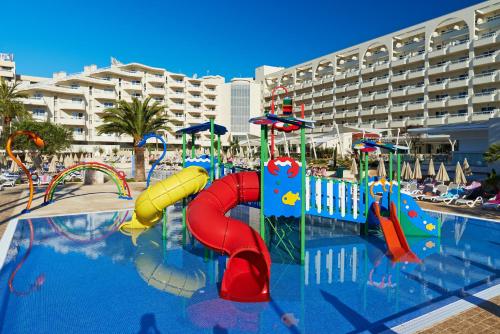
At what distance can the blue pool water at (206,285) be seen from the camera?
598 centimetres

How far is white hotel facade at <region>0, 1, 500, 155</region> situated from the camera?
1756 inches

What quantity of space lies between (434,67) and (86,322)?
174 feet

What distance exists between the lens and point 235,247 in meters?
6.99

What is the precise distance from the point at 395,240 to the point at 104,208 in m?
12.5

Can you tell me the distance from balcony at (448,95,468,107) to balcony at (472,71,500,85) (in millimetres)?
2134

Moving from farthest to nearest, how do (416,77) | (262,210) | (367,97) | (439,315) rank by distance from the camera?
(367,97) < (416,77) < (262,210) < (439,315)

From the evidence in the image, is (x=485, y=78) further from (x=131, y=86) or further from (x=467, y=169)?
(x=131, y=86)

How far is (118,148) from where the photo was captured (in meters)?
60.0

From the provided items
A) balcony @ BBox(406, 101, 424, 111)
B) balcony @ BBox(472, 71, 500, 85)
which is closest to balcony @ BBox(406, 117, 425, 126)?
balcony @ BBox(406, 101, 424, 111)

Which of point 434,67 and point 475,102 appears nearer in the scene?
point 475,102

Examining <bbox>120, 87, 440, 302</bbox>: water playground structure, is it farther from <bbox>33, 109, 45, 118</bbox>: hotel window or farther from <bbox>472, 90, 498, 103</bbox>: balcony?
<bbox>33, 109, 45, 118</bbox>: hotel window

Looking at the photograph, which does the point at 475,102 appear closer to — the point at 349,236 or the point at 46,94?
the point at 349,236

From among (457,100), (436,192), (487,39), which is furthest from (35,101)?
(487,39)

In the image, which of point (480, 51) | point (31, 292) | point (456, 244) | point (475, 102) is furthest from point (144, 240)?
point (480, 51)
